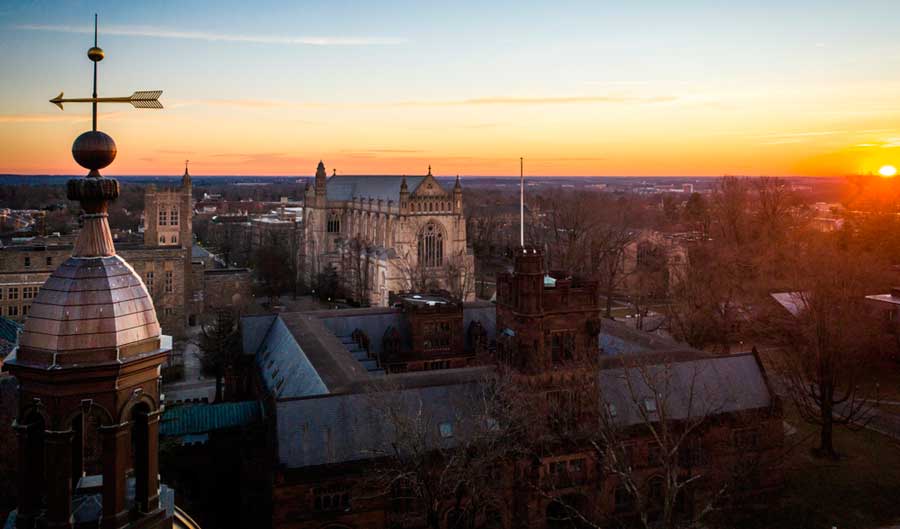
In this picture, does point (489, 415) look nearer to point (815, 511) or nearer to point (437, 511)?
point (437, 511)

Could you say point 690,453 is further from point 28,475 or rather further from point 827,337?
point 28,475

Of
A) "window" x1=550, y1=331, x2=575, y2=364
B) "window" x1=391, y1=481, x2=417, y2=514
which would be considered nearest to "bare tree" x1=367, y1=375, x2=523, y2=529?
"window" x1=391, y1=481, x2=417, y2=514

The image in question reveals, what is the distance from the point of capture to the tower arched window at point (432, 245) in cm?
7767

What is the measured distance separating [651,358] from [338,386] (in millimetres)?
12848

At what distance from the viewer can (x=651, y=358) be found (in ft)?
98.6

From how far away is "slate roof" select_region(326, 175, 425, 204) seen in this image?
265ft

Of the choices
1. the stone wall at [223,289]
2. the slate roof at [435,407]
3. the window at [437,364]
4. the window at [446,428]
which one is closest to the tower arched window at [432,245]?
the stone wall at [223,289]

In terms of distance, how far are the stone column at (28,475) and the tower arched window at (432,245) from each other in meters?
68.8

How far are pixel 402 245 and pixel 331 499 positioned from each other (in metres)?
53.2

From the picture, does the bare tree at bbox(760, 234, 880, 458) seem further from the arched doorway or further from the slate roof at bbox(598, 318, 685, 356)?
the arched doorway

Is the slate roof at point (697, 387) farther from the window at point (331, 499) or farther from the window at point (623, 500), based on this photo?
the window at point (331, 499)

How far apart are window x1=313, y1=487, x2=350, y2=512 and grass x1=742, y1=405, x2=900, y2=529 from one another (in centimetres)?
1482

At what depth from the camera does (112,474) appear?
8.53 metres

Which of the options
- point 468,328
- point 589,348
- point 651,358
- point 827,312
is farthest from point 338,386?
point 827,312
